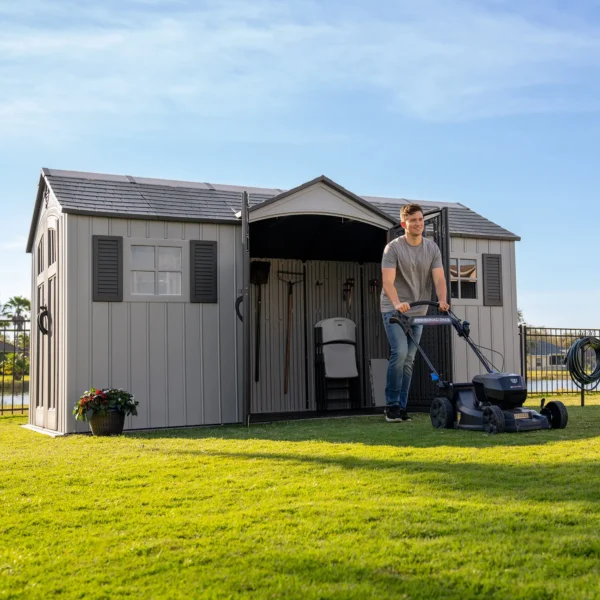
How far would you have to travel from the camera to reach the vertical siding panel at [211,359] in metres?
9.95

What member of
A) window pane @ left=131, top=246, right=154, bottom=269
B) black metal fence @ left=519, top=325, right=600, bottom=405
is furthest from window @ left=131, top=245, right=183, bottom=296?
black metal fence @ left=519, top=325, right=600, bottom=405

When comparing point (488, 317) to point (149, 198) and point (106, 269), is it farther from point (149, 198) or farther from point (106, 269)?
point (106, 269)

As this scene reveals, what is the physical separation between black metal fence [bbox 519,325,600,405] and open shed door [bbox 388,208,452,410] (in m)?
4.64

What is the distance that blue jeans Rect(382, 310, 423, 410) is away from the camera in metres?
7.97

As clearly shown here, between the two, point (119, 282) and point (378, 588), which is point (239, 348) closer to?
point (119, 282)

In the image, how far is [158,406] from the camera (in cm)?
964

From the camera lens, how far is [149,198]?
33.7 ft

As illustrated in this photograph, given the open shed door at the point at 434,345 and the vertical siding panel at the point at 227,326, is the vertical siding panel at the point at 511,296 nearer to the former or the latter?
the open shed door at the point at 434,345

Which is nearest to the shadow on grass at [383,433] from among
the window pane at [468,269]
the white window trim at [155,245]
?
the white window trim at [155,245]

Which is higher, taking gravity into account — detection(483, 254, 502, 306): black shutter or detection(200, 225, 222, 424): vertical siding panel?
detection(483, 254, 502, 306): black shutter

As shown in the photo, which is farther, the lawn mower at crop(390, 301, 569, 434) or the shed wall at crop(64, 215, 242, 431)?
the shed wall at crop(64, 215, 242, 431)

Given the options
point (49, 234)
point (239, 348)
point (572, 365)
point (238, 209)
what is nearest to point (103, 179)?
point (49, 234)

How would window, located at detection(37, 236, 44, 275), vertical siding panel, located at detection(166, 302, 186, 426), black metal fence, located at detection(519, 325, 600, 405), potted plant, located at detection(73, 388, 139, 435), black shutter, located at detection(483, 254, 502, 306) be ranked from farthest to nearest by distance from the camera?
black metal fence, located at detection(519, 325, 600, 405) → black shutter, located at detection(483, 254, 502, 306) → window, located at detection(37, 236, 44, 275) → vertical siding panel, located at detection(166, 302, 186, 426) → potted plant, located at detection(73, 388, 139, 435)

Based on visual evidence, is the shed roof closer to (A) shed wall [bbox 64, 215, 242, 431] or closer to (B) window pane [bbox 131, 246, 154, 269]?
(A) shed wall [bbox 64, 215, 242, 431]
